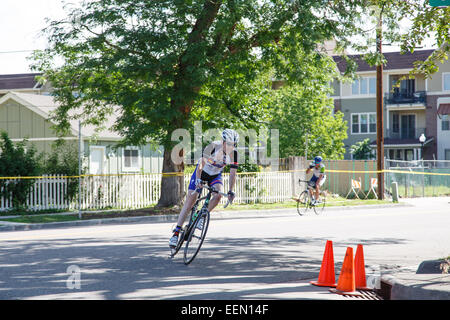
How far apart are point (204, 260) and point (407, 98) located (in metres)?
47.4

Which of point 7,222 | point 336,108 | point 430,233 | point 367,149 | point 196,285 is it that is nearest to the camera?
point 196,285

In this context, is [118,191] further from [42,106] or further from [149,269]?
[149,269]

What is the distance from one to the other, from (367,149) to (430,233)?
3437 cm

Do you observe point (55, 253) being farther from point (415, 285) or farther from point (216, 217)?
point (216, 217)

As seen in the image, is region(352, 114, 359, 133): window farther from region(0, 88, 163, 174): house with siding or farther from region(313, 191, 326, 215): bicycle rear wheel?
region(313, 191, 326, 215): bicycle rear wheel

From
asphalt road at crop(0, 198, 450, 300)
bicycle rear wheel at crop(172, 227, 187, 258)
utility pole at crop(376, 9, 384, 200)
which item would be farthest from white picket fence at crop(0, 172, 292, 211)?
bicycle rear wheel at crop(172, 227, 187, 258)

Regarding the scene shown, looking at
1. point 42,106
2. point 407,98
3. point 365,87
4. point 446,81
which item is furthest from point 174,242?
point 446,81

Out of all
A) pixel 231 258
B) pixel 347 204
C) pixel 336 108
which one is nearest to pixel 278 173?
pixel 347 204

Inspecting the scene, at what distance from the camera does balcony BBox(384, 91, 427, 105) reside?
5291 cm

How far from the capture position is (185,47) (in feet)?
67.7

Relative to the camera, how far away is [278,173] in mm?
28500

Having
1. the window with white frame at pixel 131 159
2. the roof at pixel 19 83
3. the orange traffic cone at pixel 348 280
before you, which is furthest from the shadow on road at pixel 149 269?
the roof at pixel 19 83

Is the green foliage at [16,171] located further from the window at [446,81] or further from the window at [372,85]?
the window at [446,81]

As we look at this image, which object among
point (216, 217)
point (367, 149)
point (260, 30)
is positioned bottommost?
point (216, 217)
